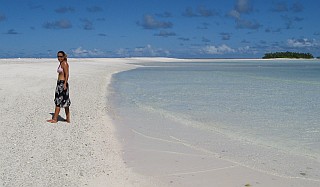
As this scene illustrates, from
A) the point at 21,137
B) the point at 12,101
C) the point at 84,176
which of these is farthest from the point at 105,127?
the point at 12,101

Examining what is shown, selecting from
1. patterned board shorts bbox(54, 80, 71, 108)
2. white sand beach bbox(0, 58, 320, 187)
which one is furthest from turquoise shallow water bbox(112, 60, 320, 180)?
patterned board shorts bbox(54, 80, 71, 108)

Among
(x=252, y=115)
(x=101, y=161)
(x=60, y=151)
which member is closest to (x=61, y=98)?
(x=60, y=151)

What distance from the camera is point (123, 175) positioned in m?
5.67

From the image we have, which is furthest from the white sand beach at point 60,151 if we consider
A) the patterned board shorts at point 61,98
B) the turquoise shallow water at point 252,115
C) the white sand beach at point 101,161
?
the turquoise shallow water at point 252,115

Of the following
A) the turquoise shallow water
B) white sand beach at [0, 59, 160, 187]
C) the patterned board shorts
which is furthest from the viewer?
the patterned board shorts

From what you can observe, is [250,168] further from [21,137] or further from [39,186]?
[21,137]

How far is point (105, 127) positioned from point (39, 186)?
13.9 feet

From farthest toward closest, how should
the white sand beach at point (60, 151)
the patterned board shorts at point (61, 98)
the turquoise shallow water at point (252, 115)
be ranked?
the patterned board shorts at point (61, 98), the turquoise shallow water at point (252, 115), the white sand beach at point (60, 151)

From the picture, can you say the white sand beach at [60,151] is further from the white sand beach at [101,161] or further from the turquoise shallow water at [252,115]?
the turquoise shallow water at [252,115]

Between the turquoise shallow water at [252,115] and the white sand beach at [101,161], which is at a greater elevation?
the white sand beach at [101,161]

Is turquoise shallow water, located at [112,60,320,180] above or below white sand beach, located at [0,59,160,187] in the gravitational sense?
below

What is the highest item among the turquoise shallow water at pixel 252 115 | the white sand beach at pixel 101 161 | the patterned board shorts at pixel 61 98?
the patterned board shorts at pixel 61 98

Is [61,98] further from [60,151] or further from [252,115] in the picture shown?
[252,115]

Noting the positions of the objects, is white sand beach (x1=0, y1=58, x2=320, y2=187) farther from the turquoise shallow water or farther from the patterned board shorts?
the turquoise shallow water
